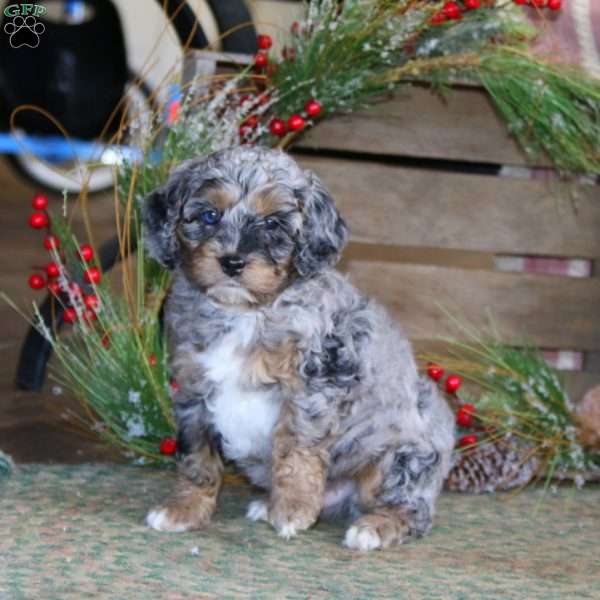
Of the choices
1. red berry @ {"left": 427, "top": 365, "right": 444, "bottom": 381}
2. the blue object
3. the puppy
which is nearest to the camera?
the puppy

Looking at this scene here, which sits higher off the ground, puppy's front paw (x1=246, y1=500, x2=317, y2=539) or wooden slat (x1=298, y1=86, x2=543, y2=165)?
wooden slat (x1=298, y1=86, x2=543, y2=165)

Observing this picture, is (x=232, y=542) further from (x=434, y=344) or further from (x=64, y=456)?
(x=434, y=344)

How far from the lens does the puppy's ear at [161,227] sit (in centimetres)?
360

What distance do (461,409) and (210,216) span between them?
1.47 m

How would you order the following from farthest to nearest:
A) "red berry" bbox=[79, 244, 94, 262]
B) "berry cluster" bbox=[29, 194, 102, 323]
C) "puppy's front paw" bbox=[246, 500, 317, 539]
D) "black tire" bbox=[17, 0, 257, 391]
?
"black tire" bbox=[17, 0, 257, 391] < "red berry" bbox=[79, 244, 94, 262] < "berry cluster" bbox=[29, 194, 102, 323] < "puppy's front paw" bbox=[246, 500, 317, 539]

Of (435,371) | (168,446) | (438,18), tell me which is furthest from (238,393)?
(438,18)

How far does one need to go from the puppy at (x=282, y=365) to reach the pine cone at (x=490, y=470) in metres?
0.55

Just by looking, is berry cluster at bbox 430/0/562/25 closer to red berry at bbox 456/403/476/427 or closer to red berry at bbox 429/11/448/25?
red berry at bbox 429/11/448/25

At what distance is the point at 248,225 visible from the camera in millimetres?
3436

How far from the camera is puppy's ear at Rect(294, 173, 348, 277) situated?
11.5 feet

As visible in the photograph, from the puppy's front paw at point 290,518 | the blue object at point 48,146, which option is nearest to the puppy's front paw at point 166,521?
the puppy's front paw at point 290,518

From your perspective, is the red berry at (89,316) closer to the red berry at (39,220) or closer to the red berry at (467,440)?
the red berry at (39,220)

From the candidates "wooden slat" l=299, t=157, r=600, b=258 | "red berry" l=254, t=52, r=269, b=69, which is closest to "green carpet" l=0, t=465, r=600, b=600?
"wooden slat" l=299, t=157, r=600, b=258

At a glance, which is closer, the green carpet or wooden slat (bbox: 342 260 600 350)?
the green carpet
